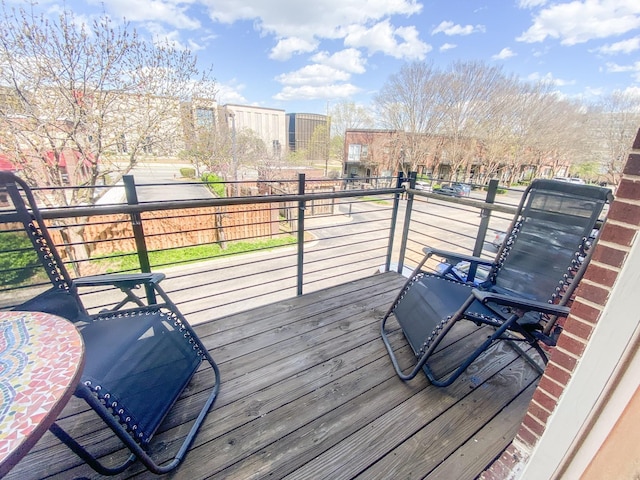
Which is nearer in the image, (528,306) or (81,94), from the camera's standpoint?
(528,306)

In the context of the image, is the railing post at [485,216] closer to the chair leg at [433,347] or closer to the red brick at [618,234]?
the chair leg at [433,347]

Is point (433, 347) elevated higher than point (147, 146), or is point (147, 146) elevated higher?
point (147, 146)

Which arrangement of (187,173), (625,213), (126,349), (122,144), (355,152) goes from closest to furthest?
(625,213) → (126,349) → (122,144) → (187,173) → (355,152)

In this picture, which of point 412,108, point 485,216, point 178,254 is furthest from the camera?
point 412,108

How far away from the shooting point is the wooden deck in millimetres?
1120

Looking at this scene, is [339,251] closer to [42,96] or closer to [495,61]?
[42,96]

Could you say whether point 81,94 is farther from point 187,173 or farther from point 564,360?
point 187,173

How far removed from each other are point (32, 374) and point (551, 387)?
156 cm

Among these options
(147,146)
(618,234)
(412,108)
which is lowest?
(147,146)

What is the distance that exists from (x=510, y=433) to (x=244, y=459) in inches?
47.5

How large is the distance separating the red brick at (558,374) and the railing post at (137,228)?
6.42 feet

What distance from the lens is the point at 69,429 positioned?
1230 mm

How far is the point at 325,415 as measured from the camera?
133 cm

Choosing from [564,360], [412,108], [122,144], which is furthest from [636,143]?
[412,108]
